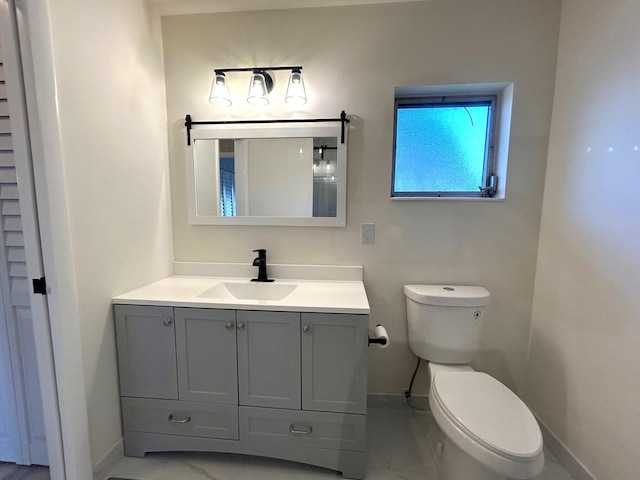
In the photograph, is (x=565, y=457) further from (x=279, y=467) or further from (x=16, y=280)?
(x=16, y=280)

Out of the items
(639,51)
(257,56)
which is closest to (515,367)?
(639,51)

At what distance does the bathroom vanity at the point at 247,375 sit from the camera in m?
1.27

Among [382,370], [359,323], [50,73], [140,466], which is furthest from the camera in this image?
[382,370]

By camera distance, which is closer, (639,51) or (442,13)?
(639,51)

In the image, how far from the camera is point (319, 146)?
1656mm

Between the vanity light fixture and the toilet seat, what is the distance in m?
1.63

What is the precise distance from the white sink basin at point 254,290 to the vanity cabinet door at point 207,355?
318 millimetres

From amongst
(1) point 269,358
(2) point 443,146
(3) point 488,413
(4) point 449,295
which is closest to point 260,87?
(2) point 443,146

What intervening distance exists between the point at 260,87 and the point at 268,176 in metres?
A: 0.49

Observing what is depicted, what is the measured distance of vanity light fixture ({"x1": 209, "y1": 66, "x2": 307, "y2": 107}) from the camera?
1.56 m

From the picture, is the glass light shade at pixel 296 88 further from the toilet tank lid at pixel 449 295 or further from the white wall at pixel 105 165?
the toilet tank lid at pixel 449 295

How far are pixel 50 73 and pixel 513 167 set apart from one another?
2.15m

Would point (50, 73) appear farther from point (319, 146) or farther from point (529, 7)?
point (529, 7)

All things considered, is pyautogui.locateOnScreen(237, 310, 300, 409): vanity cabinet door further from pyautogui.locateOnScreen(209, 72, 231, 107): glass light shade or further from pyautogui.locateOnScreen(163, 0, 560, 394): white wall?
pyautogui.locateOnScreen(209, 72, 231, 107): glass light shade
